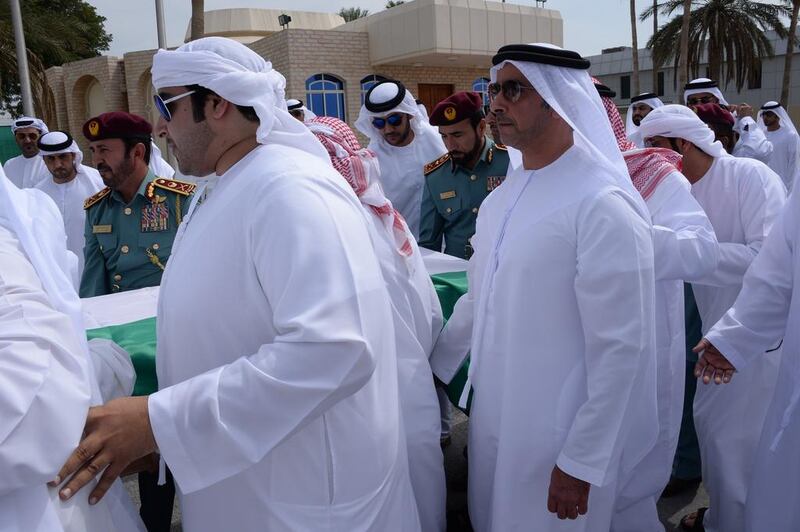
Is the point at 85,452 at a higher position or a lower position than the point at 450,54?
lower

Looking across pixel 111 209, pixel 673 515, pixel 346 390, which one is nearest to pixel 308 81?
pixel 111 209

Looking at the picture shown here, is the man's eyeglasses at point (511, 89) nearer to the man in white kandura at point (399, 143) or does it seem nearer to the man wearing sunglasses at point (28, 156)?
the man in white kandura at point (399, 143)

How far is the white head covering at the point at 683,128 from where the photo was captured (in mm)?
3160

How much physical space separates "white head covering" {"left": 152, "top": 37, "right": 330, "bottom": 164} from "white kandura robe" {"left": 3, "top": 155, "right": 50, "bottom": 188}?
670 centimetres

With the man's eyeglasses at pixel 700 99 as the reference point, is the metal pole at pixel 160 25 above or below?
above

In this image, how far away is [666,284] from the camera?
108 inches

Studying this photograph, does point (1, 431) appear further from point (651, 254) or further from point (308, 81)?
point (308, 81)

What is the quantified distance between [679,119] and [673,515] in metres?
1.85

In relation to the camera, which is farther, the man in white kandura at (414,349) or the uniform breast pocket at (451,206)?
the uniform breast pocket at (451,206)

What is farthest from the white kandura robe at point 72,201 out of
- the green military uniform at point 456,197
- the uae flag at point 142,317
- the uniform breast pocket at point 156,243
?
the green military uniform at point 456,197

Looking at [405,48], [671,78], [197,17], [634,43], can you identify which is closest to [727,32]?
[634,43]

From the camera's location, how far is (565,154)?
213cm

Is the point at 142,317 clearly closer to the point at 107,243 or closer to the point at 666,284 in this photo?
the point at 107,243

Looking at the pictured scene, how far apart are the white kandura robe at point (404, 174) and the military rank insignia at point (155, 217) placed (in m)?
1.99
